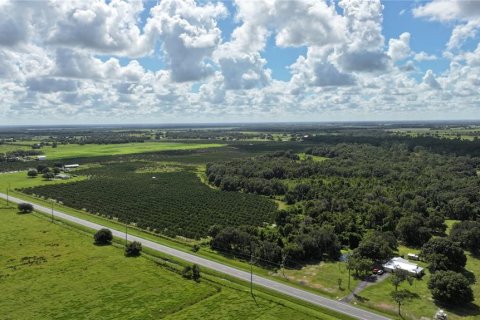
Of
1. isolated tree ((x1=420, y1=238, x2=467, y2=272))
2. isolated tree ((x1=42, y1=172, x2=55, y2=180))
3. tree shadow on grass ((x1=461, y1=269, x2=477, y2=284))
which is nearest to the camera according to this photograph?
tree shadow on grass ((x1=461, y1=269, x2=477, y2=284))

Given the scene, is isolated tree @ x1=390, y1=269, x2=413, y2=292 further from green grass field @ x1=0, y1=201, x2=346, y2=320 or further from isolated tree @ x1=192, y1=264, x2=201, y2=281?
isolated tree @ x1=192, y1=264, x2=201, y2=281

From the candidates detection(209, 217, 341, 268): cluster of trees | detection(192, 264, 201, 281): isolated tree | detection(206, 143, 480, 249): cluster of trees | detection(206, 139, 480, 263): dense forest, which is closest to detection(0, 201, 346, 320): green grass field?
detection(192, 264, 201, 281): isolated tree

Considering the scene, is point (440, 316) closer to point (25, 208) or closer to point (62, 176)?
point (25, 208)

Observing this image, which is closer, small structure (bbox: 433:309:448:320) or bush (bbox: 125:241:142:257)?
small structure (bbox: 433:309:448:320)

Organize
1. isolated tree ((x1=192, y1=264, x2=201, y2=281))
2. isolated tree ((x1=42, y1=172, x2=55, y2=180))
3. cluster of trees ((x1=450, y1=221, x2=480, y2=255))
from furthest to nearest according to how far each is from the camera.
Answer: isolated tree ((x1=42, y1=172, x2=55, y2=180)), cluster of trees ((x1=450, y1=221, x2=480, y2=255)), isolated tree ((x1=192, y1=264, x2=201, y2=281))

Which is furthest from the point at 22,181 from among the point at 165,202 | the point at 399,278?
the point at 399,278

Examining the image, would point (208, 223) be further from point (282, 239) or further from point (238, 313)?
point (238, 313)
